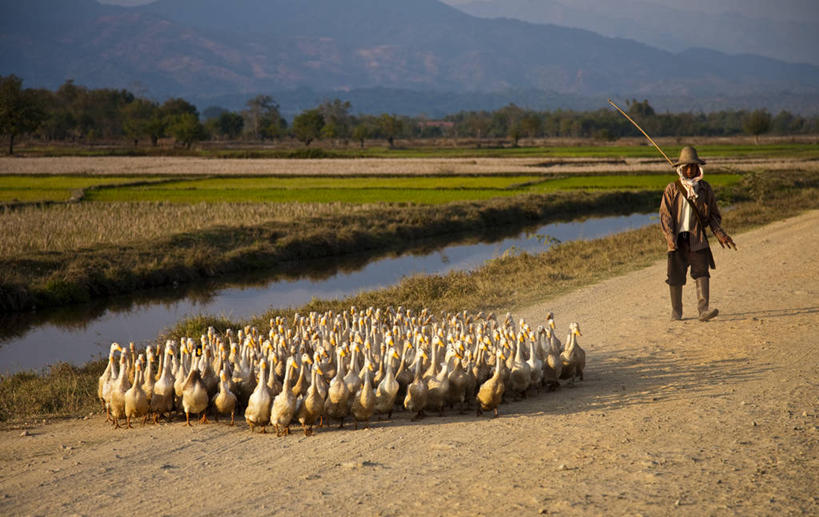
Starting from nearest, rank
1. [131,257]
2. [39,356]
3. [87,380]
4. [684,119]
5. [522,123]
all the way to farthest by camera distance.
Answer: [87,380]
[39,356]
[131,257]
[522,123]
[684,119]

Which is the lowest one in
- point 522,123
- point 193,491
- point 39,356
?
point 39,356

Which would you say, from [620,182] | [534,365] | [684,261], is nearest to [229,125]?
[620,182]

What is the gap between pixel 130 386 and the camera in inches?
375

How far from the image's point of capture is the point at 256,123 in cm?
15512

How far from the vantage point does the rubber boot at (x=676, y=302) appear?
12.8 meters

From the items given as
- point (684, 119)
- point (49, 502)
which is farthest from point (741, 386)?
point (684, 119)

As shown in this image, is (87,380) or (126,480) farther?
(87,380)

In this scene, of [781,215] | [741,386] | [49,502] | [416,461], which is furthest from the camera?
[781,215]

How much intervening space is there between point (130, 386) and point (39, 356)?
8402 millimetres

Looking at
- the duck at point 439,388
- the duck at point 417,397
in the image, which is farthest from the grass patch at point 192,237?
the duck at point 439,388

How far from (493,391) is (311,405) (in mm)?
2004

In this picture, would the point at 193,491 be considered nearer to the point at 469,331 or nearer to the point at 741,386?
the point at 469,331

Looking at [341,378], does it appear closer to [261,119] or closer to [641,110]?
[261,119]

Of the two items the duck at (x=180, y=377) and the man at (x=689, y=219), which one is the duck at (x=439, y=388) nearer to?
the duck at (x=180, y=377)
